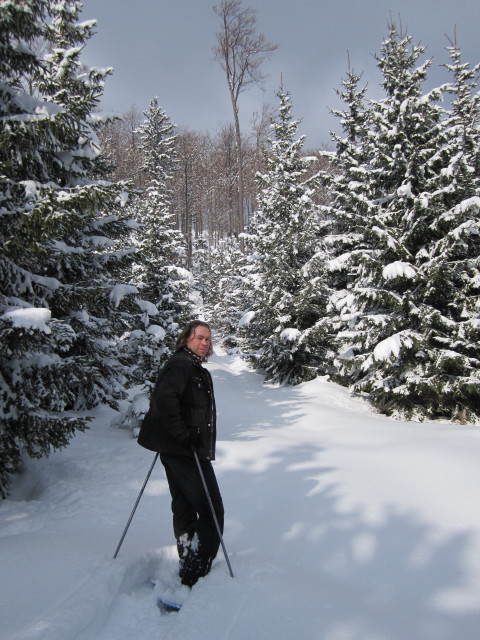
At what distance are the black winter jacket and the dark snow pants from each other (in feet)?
0.50

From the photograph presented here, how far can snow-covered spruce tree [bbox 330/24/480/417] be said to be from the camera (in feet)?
34.8

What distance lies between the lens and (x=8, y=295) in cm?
541

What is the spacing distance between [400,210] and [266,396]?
807 centimetres

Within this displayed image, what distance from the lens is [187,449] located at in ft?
11.5

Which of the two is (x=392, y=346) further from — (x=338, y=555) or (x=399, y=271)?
(x=338, y=555)

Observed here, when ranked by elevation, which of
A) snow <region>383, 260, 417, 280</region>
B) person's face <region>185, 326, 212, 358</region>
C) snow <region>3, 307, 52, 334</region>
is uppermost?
snow <region>383, 260, 417, 280</region>

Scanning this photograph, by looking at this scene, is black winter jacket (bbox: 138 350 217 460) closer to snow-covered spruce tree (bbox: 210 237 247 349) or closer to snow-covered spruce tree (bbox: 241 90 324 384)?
snow-covered spruce tree (bbox: 241 90 324 384)

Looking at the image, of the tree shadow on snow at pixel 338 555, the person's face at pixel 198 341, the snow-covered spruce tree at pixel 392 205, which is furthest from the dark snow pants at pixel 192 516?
the snow-covered spruce tree at pixel 392 205

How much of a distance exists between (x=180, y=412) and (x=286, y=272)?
1286cm

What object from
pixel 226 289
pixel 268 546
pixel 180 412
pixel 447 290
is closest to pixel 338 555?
pixel 268 546

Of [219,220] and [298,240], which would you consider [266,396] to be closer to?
[298,240]

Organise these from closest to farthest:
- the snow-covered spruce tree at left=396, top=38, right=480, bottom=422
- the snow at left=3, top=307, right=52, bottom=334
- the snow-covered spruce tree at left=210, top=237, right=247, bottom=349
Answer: the snow at left=3, top=307, right=52, bottom=334, the snow-covered spruce tree at left=396, top=38, right=480, bottom=422, the snow-covered spruce tree at left=210, top=237, right=247, bottom=349

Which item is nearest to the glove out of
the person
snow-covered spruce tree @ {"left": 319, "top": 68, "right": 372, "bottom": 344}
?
the person

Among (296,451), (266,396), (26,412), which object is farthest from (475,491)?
(266,396)
